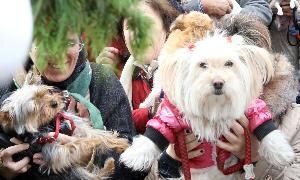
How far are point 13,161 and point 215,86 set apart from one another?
45.3 inches

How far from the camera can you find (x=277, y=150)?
7.25ft

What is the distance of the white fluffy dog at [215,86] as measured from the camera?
206 cm

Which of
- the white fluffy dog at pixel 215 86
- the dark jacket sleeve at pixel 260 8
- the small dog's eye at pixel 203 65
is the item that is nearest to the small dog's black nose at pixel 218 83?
the white fluffy dog at pixel 215 86

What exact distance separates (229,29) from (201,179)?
27.8 inches

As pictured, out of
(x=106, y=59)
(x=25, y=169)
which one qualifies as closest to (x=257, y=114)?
(x=106, y=59)

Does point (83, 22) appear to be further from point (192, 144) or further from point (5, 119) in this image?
point (5, 119)

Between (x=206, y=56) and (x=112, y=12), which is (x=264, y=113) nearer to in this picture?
(x=206, y=56)

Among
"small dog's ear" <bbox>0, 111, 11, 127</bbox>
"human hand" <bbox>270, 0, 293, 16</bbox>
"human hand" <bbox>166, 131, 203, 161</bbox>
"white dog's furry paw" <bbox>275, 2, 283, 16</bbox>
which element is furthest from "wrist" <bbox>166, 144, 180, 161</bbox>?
"human hand" <bbox>270, 0, 293, 16</bbox>

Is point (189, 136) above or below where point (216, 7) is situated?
below

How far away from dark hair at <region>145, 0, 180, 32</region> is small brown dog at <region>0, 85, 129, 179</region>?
75 cm

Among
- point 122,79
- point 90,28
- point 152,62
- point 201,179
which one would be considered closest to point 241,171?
point 201,179

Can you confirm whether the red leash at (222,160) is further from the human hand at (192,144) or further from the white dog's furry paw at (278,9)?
the white dog's furry paw at (278,9)

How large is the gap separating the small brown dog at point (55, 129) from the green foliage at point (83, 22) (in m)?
1.49

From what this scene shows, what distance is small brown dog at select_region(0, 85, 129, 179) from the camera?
257 cm
